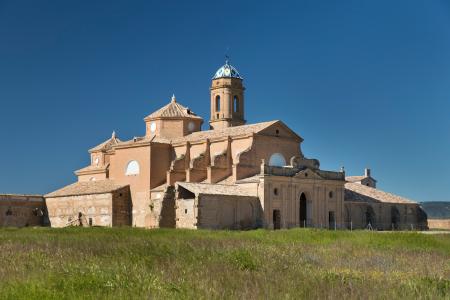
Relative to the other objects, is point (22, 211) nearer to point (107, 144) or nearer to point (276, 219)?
point (107, 144)

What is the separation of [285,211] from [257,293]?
112 feet

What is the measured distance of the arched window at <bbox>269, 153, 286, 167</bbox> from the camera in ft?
167

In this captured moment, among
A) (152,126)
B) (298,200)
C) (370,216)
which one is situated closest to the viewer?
(298,200)

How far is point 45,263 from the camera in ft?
61.3

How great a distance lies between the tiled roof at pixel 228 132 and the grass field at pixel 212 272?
2420 cm

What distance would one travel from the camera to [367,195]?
56438 millimetres

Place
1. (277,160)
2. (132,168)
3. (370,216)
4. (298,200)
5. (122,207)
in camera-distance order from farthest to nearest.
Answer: (370,216) < (132,168) < (277,160) < (122,207) < (298,200)

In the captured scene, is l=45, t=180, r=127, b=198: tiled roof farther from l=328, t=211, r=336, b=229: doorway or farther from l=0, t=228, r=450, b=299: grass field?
l=0, t=228, r=450, b=299: grass field

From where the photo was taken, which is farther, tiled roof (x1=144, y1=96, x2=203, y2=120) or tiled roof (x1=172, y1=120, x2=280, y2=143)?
tiled roof (x1=144, y1=96, x2=203, y2=120)

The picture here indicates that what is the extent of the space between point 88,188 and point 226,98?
13048mm

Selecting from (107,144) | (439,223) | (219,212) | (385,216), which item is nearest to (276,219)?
(219,212)

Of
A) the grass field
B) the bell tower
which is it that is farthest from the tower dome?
the grass field

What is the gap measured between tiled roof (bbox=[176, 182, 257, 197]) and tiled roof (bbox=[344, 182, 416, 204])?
10384mm

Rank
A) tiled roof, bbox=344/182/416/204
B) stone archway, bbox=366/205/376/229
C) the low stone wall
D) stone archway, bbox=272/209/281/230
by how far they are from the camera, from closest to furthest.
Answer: stone archway, bbox=272/209/281/230 → tiled roof, bbox=344/182/416/204 → stone archway, bbox=366/205/376/229 → the low stone wall
